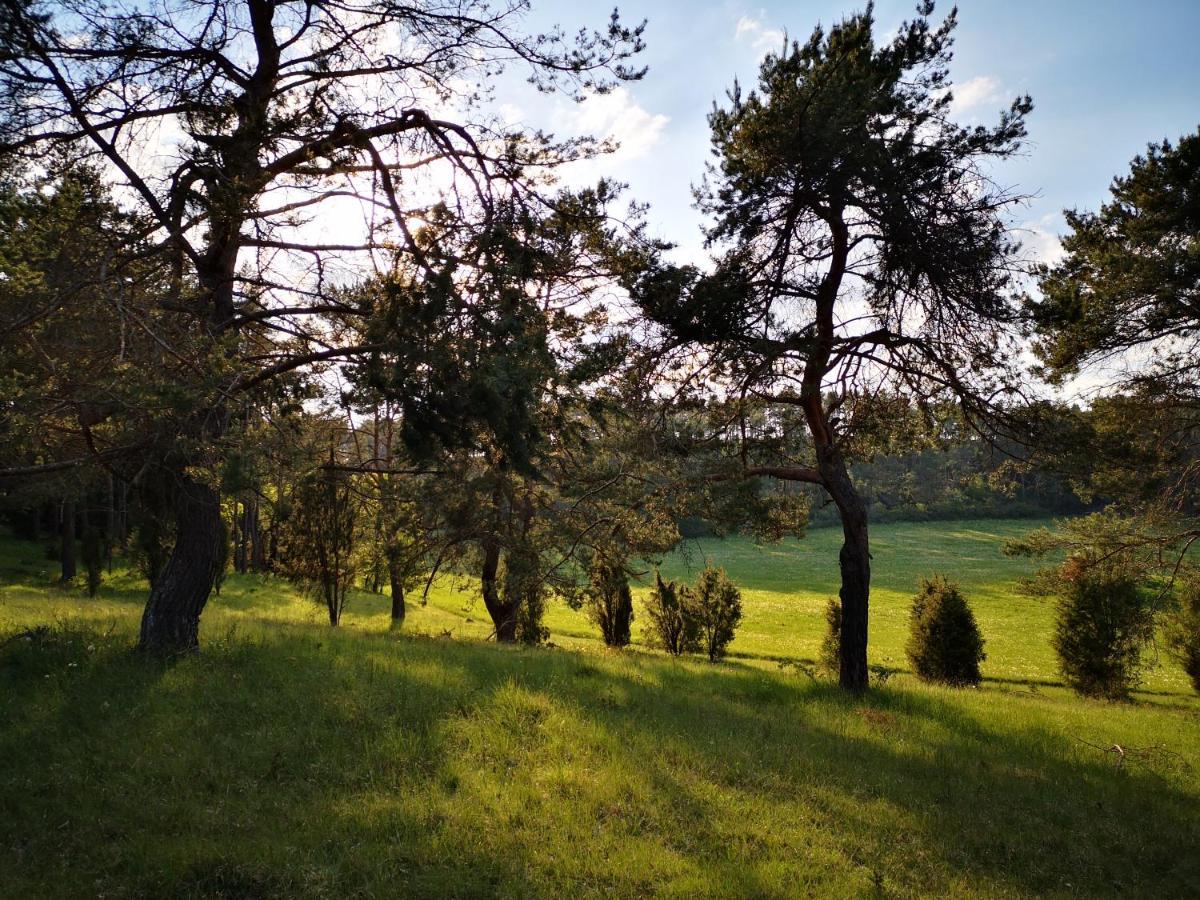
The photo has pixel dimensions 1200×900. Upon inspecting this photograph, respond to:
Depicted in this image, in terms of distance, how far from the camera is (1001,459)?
1045 cm

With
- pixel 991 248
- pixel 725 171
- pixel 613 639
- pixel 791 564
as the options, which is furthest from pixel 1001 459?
pixel 791 564

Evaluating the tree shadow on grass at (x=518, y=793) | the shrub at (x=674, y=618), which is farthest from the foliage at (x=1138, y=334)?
the shrub at (x=674, y=618)

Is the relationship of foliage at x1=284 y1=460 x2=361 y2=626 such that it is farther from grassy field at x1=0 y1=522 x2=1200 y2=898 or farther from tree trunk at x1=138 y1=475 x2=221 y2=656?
tree trunk at x1=138 y1=475 x2=221 y2=656

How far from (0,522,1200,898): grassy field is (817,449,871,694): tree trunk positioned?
561mm

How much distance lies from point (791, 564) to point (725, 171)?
4881 cm

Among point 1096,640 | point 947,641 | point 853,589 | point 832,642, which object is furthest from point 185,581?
point 1096,640

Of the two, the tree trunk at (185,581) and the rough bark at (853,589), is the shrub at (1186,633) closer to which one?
the rough bark at (853,589)

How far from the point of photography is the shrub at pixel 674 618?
21.4 m

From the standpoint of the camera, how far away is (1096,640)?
17234 millimetres

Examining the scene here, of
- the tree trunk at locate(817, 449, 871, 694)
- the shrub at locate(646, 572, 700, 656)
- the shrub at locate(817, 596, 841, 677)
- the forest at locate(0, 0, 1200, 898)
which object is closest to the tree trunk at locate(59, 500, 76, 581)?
the forest at locate(0, 0, 1200, 898)

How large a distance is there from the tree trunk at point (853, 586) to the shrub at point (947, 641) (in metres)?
9.94

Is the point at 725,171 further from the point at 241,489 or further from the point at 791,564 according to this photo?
the point at 791,564

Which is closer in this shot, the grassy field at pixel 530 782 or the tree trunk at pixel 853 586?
the grassy field at pixel 530 782

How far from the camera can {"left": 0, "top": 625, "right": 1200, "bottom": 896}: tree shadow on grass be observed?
4445 mm
